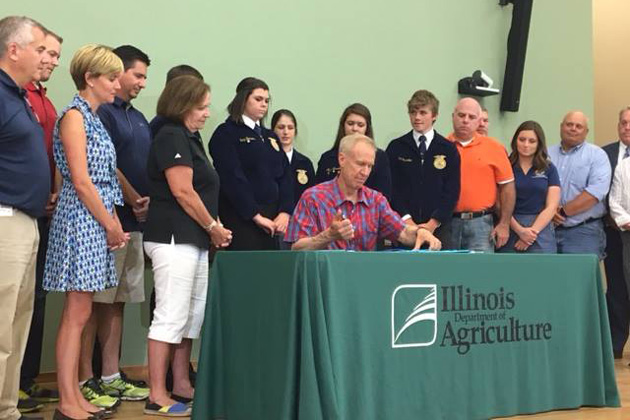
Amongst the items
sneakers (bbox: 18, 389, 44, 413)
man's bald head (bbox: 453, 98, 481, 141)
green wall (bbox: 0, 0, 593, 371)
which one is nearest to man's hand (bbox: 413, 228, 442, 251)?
man's bald head (bbox: 453, 98, 481, 141)

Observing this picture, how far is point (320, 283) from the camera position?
94.6 inches

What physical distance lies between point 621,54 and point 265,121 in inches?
181

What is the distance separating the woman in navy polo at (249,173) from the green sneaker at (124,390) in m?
0.82

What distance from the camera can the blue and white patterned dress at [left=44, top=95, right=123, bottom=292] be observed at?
113 inches

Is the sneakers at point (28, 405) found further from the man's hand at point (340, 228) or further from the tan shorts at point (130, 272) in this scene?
the man's hand at point (340, 228)

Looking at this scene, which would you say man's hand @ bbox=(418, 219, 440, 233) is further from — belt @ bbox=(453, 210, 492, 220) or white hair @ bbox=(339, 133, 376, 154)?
white hair @ bbox=(339, 133, 376, 154)

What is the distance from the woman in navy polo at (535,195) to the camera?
4543mm

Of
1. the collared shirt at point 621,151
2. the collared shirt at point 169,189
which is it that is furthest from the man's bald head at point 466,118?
the collared shirt at point 169,189

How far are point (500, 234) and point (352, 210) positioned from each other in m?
1.63

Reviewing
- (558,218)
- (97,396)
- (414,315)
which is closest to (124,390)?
(97,396)

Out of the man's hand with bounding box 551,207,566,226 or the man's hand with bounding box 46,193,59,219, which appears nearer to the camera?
the man's hand with bounding box 46,193,59,219

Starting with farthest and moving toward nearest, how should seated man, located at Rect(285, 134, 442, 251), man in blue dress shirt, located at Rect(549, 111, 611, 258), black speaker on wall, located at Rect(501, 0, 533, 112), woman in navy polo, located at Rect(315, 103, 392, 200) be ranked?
black speaker on wall, located at Rect(501, 0, 533, 112), man in blue dress shirt, located at Rect(549, 111, 611, 258), woman in navy polo, located at Rect(315, 103, 392, 200), seated man, located at Rect(285, 134, 442, 251)

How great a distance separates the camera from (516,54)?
19.1 ft

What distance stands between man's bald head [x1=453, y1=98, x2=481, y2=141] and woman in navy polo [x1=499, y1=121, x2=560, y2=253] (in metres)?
0.34
